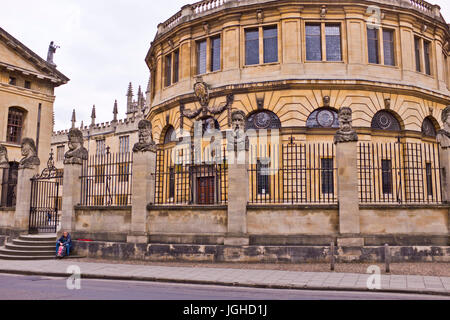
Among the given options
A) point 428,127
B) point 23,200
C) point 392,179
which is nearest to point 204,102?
point 23,200

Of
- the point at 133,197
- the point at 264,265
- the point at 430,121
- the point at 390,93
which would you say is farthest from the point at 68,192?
the point at 430,121

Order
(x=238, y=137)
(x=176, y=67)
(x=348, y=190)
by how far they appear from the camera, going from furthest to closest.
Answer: (x=176, y=67)
(x=238, y=137)
(x=348, y=190)

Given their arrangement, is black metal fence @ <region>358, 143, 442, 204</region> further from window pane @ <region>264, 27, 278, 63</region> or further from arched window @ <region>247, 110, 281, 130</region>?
window pane @ <region>264, 27, 278, 63</region>

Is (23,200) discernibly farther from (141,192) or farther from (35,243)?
(141,192)

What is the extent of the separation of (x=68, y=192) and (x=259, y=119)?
38.6 ft

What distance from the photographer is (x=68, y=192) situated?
61.1ft

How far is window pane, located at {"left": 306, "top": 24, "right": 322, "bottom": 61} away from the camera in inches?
993

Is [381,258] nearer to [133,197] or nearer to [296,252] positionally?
[296,252]

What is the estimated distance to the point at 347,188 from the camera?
14898 millimetres

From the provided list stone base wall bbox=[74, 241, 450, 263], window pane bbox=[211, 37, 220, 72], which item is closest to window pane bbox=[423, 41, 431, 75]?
window pane bbox=[211, 37, 220, 72]

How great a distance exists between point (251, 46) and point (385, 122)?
367 inches

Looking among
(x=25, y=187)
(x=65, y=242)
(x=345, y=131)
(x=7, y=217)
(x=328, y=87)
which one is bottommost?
(x=65, y=242)

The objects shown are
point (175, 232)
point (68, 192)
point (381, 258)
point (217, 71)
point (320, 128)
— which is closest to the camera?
point (381, 258)

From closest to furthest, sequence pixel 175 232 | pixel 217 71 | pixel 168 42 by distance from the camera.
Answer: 1. pixel 175 232
2. pixel 217 71
3. pixel 168 42
